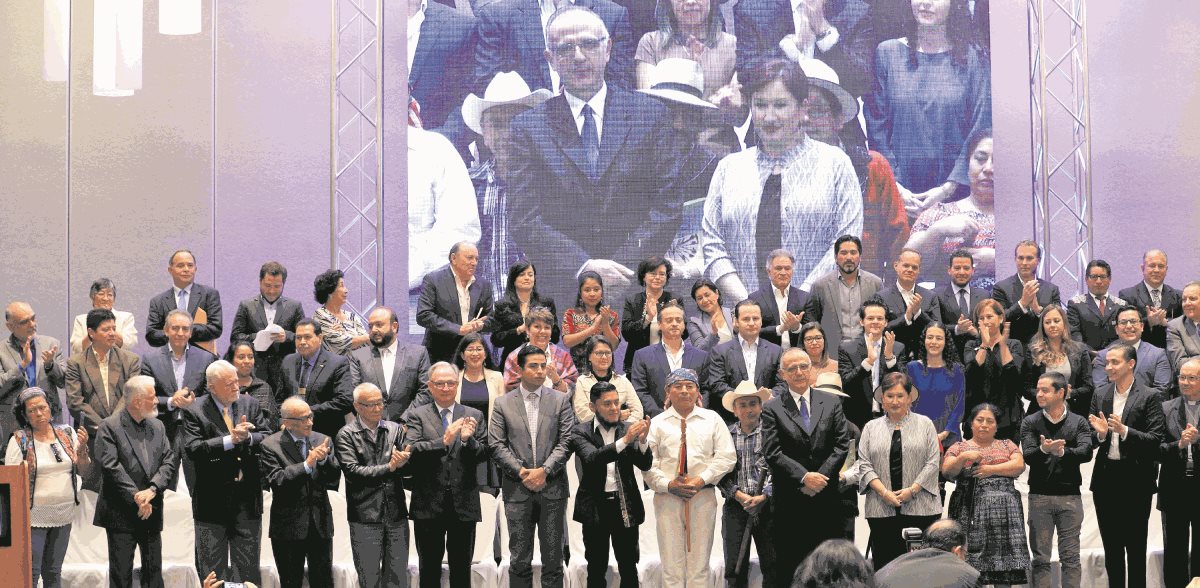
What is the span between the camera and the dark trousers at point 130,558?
6895 millimetres

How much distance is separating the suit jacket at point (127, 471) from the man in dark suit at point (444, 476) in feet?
3.85

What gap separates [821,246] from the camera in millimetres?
9562

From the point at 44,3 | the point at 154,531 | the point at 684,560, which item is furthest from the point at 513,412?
the point at 44,3

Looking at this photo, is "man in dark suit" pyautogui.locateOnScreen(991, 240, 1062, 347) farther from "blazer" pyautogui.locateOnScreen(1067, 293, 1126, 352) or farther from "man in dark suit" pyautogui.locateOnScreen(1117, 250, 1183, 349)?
"man in dark suit" pyautogui.locateOnScreen(1117, 250, 1183, 349)

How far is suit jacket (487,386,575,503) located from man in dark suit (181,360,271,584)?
1.12 metres

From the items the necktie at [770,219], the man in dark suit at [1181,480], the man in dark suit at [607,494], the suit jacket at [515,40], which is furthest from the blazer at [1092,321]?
the suit jacket at [515,40]

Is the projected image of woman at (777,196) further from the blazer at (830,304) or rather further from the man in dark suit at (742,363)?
the man in dark suit at (742,363)

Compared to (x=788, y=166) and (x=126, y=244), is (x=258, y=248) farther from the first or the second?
(x=788, y=166)

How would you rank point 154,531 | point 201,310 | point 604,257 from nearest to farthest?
point 154,531
point 201,310
point 604,257

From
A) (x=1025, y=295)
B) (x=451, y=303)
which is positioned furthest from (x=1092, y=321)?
(x=451, y=303)

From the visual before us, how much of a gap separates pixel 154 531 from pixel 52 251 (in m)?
3.39

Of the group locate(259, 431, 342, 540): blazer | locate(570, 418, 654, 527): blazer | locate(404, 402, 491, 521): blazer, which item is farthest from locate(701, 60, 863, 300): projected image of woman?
locate(259, 431, 342, 540): blazer

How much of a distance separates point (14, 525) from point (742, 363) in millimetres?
3731

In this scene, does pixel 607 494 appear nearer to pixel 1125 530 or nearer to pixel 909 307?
pixel 909 307
